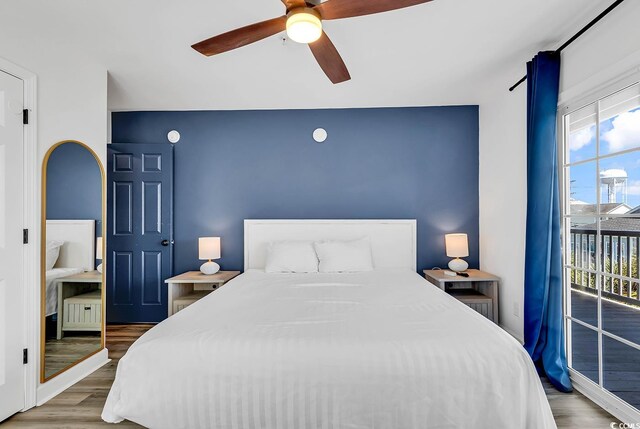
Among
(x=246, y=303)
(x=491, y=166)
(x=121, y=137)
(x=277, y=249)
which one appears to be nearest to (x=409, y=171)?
(x=491, y=166)

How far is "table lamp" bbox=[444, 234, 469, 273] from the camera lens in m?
3.46

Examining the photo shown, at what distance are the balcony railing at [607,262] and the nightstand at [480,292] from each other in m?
0.84

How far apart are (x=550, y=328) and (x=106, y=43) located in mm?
3918

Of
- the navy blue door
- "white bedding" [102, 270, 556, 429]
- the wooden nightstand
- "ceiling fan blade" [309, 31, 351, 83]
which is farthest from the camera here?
the navy blue door

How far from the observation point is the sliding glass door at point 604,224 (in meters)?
2.00

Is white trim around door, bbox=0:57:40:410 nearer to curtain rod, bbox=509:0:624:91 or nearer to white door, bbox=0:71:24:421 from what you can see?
white door, bbox=0:71:24:421

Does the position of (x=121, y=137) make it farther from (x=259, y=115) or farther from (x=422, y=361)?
(x=422, y=361)

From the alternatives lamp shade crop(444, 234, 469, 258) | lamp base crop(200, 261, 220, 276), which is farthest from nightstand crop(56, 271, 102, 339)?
lamp shade crop(444, 234, 469, 258)

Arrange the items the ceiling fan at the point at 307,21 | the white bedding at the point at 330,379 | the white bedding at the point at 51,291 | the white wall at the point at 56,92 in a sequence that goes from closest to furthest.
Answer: the white bedding at the point at 330,379, the ceiling fan at the point at 307,21, the white wall at the point at 56,92, the white bedding at the point at 51,291

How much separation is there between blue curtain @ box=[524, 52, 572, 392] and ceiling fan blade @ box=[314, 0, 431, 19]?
154cm

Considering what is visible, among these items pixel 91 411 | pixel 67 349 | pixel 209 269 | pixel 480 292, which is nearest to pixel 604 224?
pixel 480 292

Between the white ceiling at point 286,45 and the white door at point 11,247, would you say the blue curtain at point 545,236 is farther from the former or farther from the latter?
the white door at point 11,247

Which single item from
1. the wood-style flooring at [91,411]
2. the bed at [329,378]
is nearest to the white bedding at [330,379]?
the bed at [329,378]

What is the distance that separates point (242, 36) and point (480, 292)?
3345 millimetres
